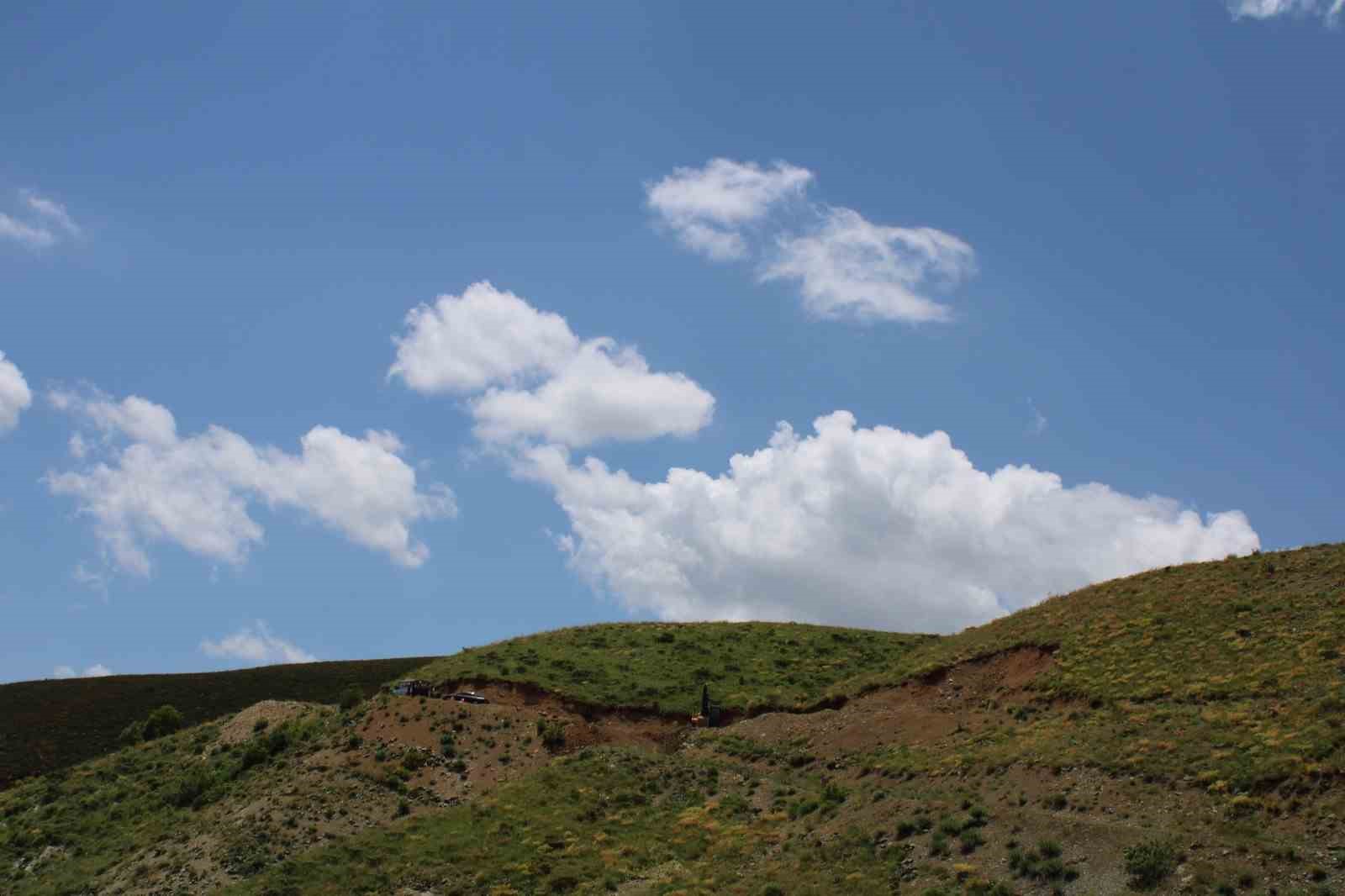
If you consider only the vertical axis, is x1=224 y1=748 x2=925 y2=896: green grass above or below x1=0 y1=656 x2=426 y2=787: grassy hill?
below

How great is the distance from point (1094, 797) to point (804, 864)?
321 inches

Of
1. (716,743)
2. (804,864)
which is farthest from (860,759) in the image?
(804,864)

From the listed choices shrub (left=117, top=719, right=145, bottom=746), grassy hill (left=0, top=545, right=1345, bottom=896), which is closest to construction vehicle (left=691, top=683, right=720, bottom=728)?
grassy hill (left=0, top=545, right=1345, bottom=896)

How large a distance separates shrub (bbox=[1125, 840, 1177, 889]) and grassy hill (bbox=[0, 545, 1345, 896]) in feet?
0.21

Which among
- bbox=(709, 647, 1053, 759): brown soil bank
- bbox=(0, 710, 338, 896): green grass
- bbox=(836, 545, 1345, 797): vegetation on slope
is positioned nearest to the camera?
bbox=(836, 545, 1345, 797): vegetation on slope

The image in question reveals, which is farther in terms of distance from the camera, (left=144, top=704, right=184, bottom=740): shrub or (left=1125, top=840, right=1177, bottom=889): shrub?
(left=144, top=704, right=184, bottom=740): shrub

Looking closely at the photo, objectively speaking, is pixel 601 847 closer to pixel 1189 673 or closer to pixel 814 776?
pixel 814 776

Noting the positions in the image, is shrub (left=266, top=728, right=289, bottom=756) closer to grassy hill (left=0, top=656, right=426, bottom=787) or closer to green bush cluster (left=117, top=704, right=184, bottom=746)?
green bush cluster (left=117, top=704, right=184, bottom=746)

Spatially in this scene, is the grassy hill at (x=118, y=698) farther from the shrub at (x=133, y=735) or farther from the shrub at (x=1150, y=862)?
the shrub at (x=1150, y=862)

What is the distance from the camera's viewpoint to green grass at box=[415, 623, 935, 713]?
172ft

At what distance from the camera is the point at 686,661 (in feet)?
190

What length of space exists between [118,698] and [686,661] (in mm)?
39181

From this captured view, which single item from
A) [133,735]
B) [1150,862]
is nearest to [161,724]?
[133,735]

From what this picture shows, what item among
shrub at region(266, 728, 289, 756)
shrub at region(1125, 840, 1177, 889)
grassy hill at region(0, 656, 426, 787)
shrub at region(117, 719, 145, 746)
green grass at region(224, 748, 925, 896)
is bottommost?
shrub at region(1125, 840, 1177, 889)
